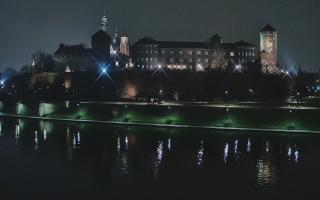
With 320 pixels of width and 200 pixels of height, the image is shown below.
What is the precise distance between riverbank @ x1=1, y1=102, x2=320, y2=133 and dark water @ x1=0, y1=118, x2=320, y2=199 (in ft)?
5.21

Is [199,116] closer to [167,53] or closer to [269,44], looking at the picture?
[269,44]

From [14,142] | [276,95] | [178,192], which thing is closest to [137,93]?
[276,95]

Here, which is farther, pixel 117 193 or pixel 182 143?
pixel 182 143

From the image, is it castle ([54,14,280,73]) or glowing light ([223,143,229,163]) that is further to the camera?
castle ([54,14,280,73])

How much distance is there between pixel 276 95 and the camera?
191 ft

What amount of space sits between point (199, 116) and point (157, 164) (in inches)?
565

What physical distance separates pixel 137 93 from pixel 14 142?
37721 mm

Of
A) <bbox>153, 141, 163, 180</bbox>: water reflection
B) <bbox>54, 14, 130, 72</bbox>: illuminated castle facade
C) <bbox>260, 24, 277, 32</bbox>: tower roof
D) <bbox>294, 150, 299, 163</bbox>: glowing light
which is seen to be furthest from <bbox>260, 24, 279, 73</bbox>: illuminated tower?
<bbox>294, 150, 299, 163</bbox>: glowing light

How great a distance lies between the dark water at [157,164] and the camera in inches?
728

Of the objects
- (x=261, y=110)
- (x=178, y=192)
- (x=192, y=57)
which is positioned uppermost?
(x=192, y=57)

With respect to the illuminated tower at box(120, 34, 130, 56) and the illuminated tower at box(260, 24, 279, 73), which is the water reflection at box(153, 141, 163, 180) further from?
the illuminated tower at box(120, 34, 130, 56)

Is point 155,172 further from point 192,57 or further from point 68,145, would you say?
point 192,57

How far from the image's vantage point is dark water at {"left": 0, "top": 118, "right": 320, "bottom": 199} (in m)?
18.5

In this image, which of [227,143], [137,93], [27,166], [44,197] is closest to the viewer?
[44,197]
